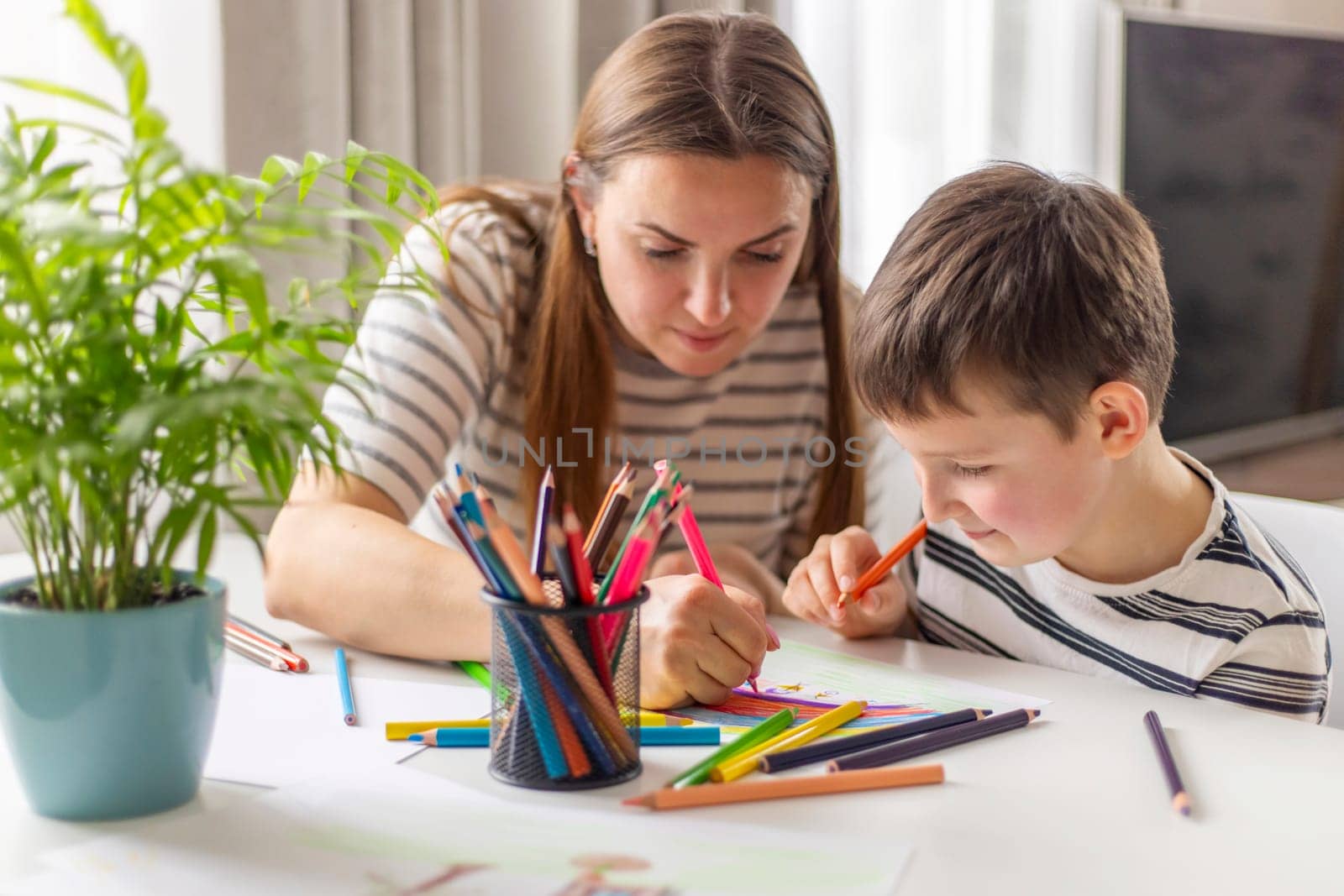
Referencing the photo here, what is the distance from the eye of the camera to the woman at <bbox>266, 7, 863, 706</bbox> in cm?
89

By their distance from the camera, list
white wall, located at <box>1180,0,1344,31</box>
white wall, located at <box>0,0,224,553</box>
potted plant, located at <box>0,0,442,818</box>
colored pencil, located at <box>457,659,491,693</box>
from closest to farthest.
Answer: potted plant, located at <box>0,0,442,818</box> < colored pencil, located at <box>457,659,491,693</box> < white wall, located at <box>0,0,224,553</box> < white wall, located at <box>1180,0,1344,31</box>

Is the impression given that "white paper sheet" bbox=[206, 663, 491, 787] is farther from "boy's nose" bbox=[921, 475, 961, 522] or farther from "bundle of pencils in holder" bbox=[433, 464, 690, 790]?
"boy's nose" bbox=[921, 475, 961, 522]

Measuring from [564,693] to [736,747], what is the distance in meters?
0.11

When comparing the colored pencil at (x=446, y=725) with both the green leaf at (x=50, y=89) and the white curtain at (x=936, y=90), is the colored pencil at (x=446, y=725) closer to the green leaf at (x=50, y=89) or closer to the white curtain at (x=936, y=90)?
the green leaf at (x=50, y=89)

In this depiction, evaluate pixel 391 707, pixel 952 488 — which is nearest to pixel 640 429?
pixel 952 488

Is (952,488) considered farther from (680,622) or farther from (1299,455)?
(1299,455)

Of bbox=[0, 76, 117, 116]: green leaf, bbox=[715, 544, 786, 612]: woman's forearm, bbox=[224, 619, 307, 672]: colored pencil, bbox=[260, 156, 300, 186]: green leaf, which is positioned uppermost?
bbox=[0, 76, 117, 116]: green leaf

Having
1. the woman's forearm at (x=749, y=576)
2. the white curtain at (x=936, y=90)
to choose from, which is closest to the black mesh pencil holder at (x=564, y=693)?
the woman's forearm at (x=749, y=576)

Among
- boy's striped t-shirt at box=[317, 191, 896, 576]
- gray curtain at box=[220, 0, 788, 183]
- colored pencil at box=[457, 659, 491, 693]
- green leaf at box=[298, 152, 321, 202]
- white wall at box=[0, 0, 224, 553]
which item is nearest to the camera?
green leaf at box=[298, 152, 321, 202]

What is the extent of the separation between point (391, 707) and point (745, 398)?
61 cm

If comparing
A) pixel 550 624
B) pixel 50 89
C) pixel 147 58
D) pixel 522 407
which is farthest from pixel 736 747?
pixel 147 58

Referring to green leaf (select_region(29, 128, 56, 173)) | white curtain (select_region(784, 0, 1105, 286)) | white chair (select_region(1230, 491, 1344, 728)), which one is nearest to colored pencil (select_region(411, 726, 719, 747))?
green leaf (select_region(29, 128, 56, 173))

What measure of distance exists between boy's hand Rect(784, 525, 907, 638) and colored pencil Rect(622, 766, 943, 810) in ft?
0.93

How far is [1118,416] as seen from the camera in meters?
0.89
